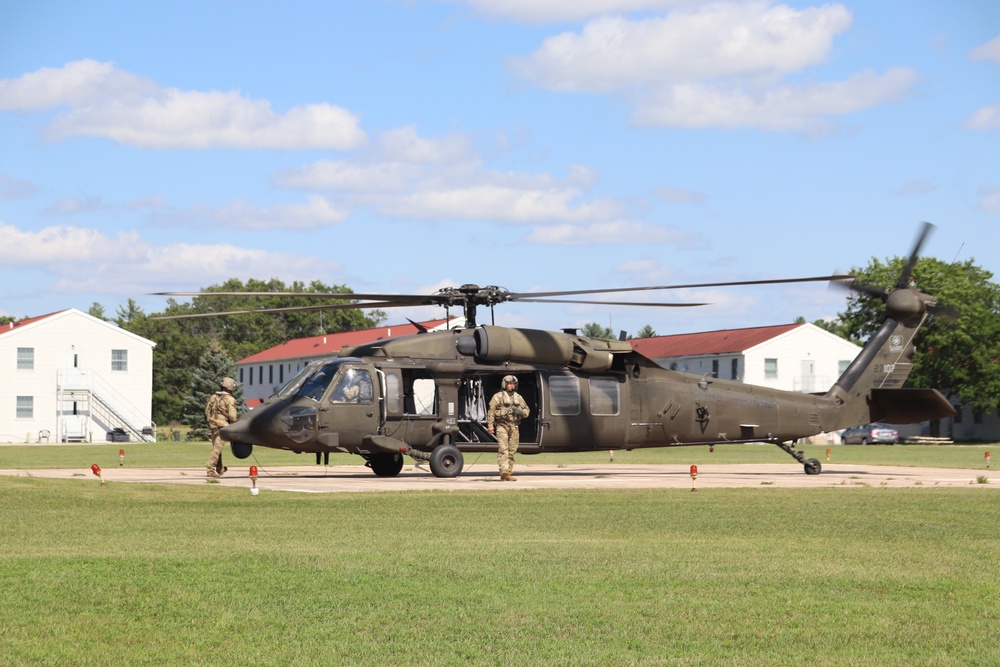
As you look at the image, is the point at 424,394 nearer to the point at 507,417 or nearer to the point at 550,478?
the point at 507,417

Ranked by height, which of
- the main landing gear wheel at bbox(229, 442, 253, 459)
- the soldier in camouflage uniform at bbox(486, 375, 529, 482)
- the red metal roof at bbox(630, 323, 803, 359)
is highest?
the red metal roof at bbox(630, 323, 803, 359)

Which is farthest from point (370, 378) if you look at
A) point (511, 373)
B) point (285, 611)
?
point (285, 611)

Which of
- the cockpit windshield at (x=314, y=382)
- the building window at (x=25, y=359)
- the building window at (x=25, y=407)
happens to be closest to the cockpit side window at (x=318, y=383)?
the cockpit windshield at (x=314, y=382)

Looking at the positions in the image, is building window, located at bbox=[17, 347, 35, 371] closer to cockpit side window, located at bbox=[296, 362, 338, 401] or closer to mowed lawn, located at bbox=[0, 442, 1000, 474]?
mowed lawn, located at bbox=[0, 442, 1000, 474]

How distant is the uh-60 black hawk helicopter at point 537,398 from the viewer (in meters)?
27.5

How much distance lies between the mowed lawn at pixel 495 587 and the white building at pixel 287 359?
90.5m

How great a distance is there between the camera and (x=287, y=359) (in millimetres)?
118750

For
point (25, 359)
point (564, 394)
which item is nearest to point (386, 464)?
point (564, 394)

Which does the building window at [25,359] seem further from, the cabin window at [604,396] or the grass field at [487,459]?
the cabin window at [604,396]

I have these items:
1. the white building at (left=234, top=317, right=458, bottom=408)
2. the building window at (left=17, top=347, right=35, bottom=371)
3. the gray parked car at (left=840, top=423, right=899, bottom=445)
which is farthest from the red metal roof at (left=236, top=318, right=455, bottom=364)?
the gray parked car at (left=840, top=423, right=899, bottom=445)

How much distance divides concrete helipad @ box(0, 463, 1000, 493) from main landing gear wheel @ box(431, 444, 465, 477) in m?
0.30

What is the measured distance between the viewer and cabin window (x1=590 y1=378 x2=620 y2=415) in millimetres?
30672

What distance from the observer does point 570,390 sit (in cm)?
3034

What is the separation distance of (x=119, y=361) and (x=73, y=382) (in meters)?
3.74
